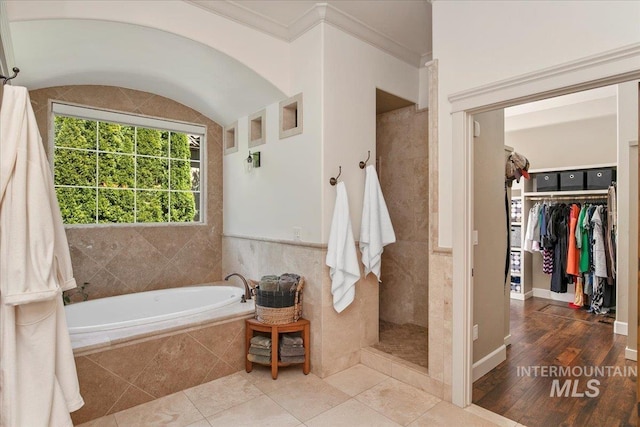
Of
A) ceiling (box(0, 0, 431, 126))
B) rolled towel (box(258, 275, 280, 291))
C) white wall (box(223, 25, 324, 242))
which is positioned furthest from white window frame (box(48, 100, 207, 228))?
rolled towel (box(258, 275, 280, 291))

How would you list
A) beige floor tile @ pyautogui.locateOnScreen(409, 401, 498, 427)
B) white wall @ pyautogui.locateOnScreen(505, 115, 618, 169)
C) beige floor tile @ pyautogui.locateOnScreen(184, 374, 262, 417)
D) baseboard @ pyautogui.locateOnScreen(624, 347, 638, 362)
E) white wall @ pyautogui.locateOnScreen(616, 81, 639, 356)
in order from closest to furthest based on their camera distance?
beige floor tile @ pyautogui.locateOnScreen(409, 401, 498, 427) → beige floor tile @ pyautogui.locateOnScreen(184, 374, 262, 417) → baseboard @ pyautogui.locateOnScreen(624, 347, 638, 362) → white wall @ pyautogui.locateOnScreen(616, 81, 639, 356) → white wall @ pyautogui.locateOnScreen(505, 115, 618, 169)

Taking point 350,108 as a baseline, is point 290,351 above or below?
below

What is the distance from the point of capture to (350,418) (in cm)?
223

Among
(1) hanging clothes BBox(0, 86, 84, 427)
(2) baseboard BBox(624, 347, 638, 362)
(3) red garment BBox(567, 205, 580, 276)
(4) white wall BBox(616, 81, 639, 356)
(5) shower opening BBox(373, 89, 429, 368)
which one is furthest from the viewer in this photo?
(3) red garment BBox(567, 205, 580, 276)

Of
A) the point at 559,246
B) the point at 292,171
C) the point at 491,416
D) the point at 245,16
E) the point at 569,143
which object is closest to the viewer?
the point at 491,416

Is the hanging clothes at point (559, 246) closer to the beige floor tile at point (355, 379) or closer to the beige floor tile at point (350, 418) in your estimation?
the beige floor tile at point (355, 379)

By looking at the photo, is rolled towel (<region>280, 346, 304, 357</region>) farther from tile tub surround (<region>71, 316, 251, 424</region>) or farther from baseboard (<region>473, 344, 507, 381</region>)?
baseboard (<region>473, 344, 507, 381</region>)

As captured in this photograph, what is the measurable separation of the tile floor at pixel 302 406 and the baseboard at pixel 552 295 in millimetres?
3808

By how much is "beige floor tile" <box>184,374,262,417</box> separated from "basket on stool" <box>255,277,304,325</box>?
48cm

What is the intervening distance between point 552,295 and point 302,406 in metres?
4.71

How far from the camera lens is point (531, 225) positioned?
534cm

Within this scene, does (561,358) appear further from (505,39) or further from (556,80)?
(505,39)

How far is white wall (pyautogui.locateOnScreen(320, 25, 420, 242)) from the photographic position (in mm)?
2818

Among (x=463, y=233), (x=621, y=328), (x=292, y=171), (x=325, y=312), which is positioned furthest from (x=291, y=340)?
(x=621, y=328)
